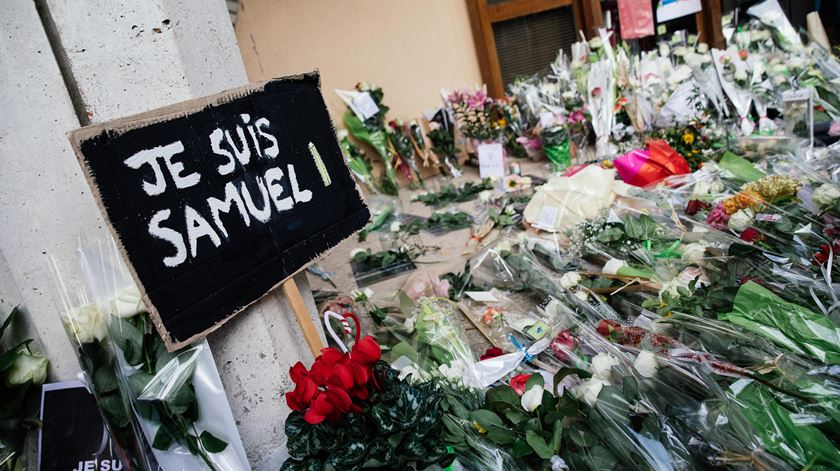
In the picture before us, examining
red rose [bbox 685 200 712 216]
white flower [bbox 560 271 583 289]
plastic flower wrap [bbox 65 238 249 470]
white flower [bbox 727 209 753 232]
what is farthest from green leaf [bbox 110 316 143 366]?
red rose [bbox 685 200 712 216]

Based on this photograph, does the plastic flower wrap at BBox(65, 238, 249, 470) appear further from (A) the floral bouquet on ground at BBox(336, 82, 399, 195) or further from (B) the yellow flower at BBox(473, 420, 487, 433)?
(A) the floral bouquet on ground at BBox(336, 82, 399, 195)

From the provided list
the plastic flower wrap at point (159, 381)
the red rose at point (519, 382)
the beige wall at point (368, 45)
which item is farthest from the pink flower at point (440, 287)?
the beige wall at point (368, 45)

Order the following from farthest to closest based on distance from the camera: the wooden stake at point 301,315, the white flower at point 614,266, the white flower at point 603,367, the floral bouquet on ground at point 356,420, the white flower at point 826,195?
the white flower at point 614,266 < the white flower at point 826,195 < the wooden stake at point 301,315 < the white flower at point 603,367 < the floral bouquet on ground at point 356,420

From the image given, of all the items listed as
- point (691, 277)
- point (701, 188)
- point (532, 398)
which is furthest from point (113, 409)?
point (701, 188)

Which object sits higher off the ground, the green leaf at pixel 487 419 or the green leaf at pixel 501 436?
the green leaf at pixel 487 419

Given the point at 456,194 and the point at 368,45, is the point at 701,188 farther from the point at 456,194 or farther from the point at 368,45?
the point at 368,45

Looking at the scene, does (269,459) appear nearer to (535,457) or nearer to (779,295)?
(535,457)

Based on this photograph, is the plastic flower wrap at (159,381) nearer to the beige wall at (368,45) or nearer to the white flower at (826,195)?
the white flower at (826,195)

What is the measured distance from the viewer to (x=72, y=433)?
5.57 ft

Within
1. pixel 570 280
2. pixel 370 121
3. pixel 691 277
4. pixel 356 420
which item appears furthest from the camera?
pixel 370 121

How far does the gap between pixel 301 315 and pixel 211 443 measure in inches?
17.7

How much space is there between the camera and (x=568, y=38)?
5.65m

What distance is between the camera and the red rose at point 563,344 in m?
1.87

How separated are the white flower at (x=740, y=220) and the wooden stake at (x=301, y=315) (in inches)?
71.3
